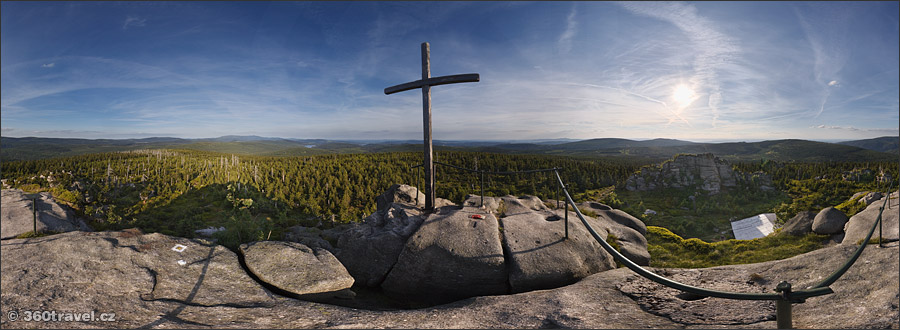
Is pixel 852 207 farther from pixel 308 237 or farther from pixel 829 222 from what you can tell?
pixel 308 237

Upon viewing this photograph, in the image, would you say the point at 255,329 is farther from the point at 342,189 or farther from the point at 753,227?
the point at 753,227

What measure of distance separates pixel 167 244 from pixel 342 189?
355 inches

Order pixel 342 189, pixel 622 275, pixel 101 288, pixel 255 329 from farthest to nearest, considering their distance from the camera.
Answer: pixel 342 189 < pixel 622 275 < pixel 101 288 < pixel 255 329

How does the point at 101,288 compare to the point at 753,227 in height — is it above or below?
above

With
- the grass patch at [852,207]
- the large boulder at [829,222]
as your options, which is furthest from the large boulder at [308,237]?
the grass patch at [852,207]

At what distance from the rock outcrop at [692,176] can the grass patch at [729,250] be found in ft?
14.4

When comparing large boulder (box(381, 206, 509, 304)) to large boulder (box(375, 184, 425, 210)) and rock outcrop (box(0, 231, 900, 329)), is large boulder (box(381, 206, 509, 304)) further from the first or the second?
large boulder (box(375, 184, 425, 210))

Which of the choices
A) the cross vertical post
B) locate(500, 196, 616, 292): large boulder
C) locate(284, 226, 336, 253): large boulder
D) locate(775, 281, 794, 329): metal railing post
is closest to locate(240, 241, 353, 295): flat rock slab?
locate(284, 226, 336, 253): large boulder

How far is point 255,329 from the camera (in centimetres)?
346

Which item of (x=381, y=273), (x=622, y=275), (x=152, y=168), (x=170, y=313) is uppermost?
(x=152, y=168)

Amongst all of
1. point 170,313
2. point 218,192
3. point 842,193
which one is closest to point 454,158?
point 218,192

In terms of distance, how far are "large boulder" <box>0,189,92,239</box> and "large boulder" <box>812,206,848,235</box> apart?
2029 centimetres

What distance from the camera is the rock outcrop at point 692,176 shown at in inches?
492

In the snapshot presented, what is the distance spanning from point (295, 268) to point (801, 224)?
14.4m
